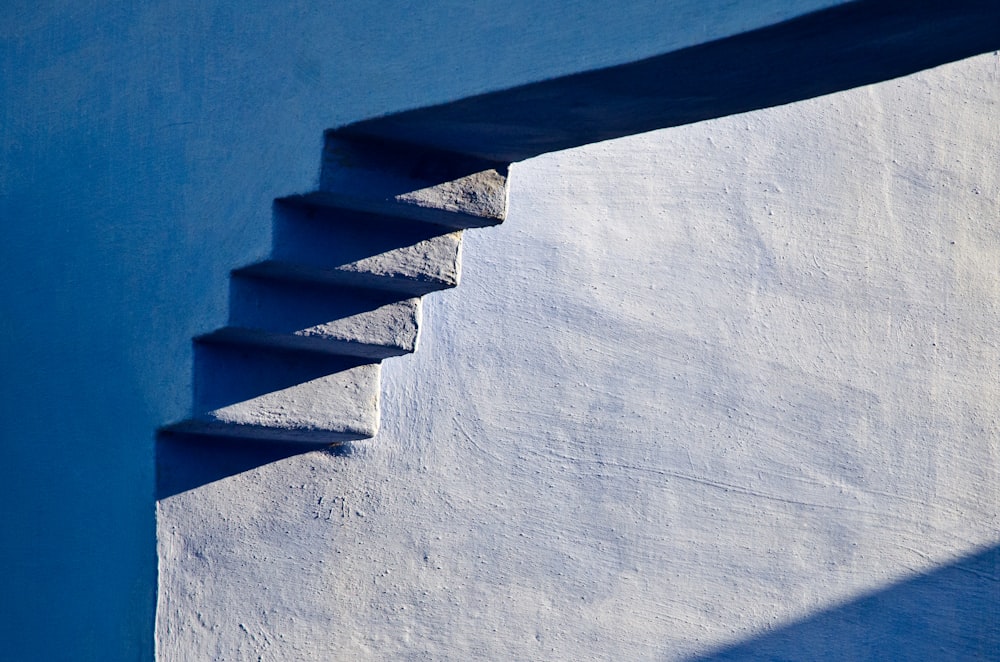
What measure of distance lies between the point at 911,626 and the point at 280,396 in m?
2.13

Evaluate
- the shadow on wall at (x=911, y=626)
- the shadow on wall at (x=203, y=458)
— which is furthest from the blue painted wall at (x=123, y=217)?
the shadow on wall at (x=911, y=626)

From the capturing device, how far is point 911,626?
3.60 m

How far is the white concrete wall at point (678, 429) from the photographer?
2.79m

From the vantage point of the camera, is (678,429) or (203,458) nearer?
(203,458)

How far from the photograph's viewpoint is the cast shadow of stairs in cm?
215

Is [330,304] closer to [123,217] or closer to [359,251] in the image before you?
[359,251]

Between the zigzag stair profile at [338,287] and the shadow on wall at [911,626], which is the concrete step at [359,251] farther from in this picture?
the shadow on wall at [911,626]

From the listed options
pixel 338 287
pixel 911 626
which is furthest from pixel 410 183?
pixel 911 626

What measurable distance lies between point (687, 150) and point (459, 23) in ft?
5.26

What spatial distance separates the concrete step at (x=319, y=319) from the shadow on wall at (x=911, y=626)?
1422 millimetres

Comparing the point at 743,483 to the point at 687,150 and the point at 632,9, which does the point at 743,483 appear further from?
the point at 632,9

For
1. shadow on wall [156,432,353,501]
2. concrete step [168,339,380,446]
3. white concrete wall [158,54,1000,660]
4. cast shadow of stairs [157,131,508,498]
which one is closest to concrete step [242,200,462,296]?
cast shadow of stairs [157,131,508,498]

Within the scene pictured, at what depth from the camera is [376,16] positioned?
200 cm

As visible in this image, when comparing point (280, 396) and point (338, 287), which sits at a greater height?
point (338, 287)
